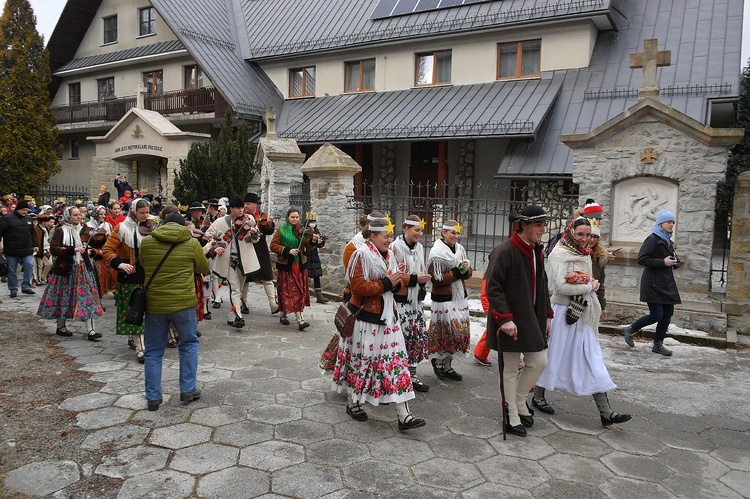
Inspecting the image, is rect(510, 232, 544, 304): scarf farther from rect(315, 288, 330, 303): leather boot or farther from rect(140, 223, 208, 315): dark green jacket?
rect(315, 288, 330, 303): leather boot

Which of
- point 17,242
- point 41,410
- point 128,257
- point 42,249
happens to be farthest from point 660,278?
point 42,249

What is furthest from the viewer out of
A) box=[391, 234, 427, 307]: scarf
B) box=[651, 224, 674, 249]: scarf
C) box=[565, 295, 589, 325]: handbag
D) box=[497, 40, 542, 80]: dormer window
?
box=[497, 40, 542, 80]: dormer window

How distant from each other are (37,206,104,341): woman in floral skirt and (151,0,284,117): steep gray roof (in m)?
15.0

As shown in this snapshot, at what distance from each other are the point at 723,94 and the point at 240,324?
1402 centimetres

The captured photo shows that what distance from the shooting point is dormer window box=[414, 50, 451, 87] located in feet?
67.4

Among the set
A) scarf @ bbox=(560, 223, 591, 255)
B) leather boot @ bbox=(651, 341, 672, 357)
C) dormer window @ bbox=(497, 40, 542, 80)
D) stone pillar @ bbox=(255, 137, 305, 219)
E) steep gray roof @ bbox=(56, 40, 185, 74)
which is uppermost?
steep gray roof @ bbox=(56, 40, 185, 74)

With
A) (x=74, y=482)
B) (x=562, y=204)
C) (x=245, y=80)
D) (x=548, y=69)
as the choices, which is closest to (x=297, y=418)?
(x=74, y=482)

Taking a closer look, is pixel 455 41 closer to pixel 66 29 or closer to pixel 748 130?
pixel 748 130

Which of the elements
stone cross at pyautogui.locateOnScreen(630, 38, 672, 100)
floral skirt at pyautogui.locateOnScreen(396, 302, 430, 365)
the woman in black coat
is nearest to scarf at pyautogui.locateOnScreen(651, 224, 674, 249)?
the woman in black coat

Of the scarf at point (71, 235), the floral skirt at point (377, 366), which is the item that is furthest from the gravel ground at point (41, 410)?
the floral skirt at point (377, 366)

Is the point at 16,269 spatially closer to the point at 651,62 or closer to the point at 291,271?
the point at 291,271

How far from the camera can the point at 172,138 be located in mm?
21078

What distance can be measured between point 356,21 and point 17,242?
15.6 m

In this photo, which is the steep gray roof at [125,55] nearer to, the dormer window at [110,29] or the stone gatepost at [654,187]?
the dormer window at [110,29]
